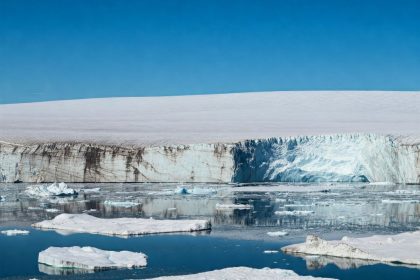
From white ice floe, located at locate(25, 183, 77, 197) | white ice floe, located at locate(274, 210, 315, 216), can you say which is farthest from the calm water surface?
white ice floe, located at locate(25, 183, 77, 197)

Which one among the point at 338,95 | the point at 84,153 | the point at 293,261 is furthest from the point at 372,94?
the point at 293,261

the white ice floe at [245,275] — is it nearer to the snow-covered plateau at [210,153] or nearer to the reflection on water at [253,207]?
the reflection on water at [253,207]

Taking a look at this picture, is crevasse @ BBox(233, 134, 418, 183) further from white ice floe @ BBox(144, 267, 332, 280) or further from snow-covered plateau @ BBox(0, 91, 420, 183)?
white ice floe @ BBox(144, 267, 332, 280)

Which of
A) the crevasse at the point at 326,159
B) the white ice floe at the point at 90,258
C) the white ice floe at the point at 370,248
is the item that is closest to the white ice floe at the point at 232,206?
the white ice floe at the point at 370,248

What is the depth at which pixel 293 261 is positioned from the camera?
8.54 m

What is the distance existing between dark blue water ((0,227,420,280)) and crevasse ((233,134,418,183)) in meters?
10.6

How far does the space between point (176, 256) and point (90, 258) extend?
1.13m

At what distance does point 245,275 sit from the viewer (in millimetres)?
7555

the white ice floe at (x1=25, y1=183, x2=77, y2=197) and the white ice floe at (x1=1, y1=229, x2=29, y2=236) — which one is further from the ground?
the white ice floe at (x1=25, y1=183, x2=77, y2=197)

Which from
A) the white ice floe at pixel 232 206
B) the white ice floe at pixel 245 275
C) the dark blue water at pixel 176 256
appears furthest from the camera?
the white ice floe at pixel 232 206

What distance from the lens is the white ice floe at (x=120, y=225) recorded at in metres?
11.1

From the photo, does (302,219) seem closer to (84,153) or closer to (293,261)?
(293,261)

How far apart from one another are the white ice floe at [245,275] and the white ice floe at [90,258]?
1004 millimetres

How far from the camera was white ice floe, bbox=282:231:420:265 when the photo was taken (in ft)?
28.1
